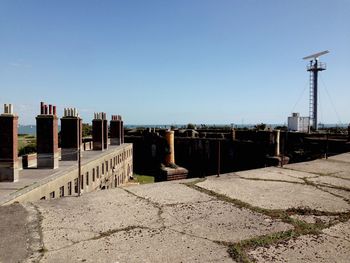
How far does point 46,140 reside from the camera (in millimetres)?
16297

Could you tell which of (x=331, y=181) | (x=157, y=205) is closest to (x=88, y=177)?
(x=157, y=205)

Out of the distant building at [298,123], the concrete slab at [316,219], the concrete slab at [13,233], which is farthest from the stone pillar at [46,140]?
the distant building at [298,123]

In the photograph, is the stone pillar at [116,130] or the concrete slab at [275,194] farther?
the stone pillar at [116,130]

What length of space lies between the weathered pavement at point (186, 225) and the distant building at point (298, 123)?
30.3 metres

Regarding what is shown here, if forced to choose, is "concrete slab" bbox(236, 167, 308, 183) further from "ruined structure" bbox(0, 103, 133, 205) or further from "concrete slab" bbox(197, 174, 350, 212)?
"ruined structure" bbox(0, 103, 133, 205)

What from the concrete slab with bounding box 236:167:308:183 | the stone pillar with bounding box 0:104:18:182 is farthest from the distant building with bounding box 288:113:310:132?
the stone pillar with bounding box 0:104:18:182

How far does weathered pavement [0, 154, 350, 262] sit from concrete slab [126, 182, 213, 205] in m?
0.02

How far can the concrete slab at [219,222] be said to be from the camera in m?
4.90

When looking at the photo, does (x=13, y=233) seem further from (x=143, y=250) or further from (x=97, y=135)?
(x=97, y=135)

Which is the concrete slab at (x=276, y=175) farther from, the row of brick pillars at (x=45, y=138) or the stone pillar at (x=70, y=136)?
the stone pillar at (x=70, y=136)

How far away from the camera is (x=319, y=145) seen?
25750 millimetres

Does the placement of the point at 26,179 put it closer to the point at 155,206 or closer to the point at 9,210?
the point at 9,210

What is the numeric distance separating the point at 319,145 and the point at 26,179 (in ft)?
73.9

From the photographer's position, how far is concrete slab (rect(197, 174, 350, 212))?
6.43 m
